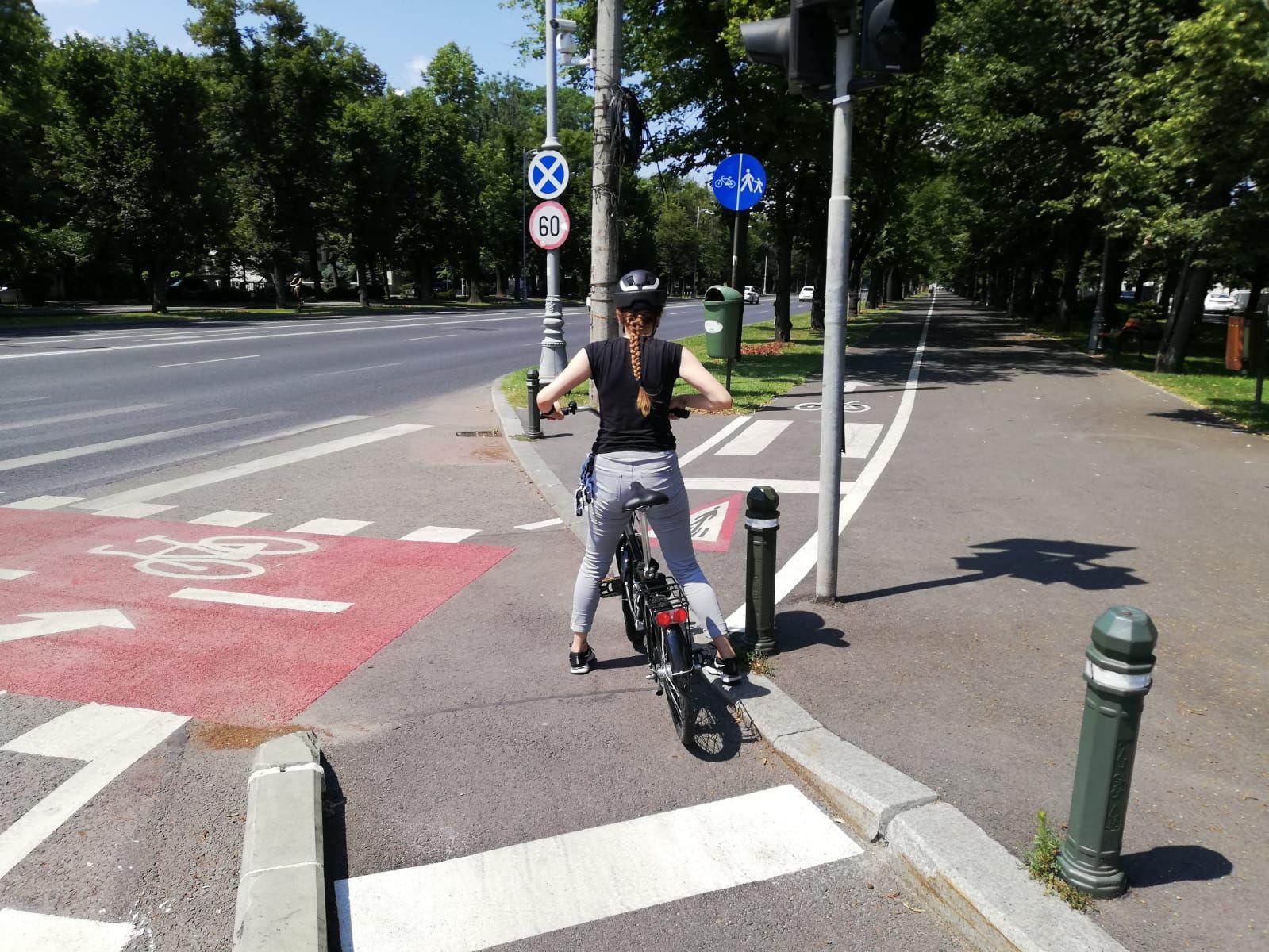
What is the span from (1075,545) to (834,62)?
13.3ft

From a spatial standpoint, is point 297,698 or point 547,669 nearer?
point 297,698

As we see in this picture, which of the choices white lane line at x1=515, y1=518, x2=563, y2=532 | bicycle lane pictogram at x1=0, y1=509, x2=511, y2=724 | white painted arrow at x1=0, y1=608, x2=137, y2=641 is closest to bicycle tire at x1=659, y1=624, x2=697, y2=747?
bicycle lane pictogram at x1=0, y1=509, x2=511, y2=724

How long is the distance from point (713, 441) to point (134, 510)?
250 inches

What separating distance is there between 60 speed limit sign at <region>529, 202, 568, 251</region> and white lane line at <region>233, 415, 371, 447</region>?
11.9 feet

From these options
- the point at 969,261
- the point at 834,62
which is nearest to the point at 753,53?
the point at 834,62

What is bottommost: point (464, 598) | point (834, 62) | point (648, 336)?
point (464, 598)

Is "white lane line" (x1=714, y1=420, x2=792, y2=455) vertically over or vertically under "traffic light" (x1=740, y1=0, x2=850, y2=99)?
under

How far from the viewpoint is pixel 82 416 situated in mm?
12109

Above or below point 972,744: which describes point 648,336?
above

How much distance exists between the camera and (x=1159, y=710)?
4.17m

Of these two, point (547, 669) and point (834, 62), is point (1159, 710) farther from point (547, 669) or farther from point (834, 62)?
point (834, 62)

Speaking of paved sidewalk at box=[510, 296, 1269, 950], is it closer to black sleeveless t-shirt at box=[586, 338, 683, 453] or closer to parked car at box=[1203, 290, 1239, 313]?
black sleeveless t-shirt at box=[586, 338, 683, 453]

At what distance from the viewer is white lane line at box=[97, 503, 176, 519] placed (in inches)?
297

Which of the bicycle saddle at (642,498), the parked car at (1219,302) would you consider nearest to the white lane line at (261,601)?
the bicycle saddle at (642,498)
